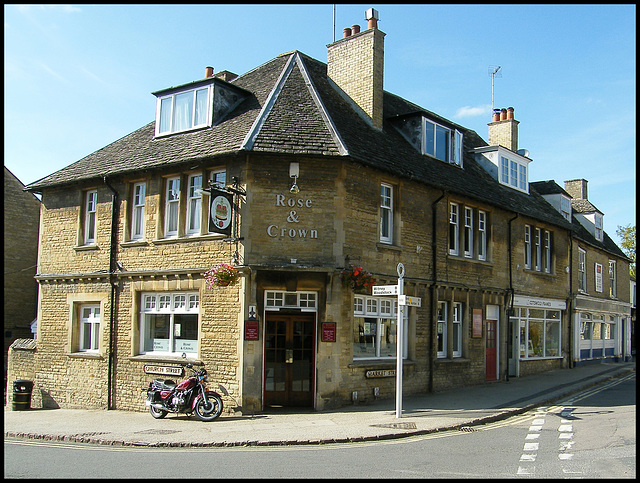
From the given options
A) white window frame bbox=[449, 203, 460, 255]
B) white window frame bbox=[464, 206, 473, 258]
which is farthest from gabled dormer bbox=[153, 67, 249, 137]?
white window frame bbox=[464, 206, 473, 258]

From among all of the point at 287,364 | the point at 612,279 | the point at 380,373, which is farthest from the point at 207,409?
the point at 612,279

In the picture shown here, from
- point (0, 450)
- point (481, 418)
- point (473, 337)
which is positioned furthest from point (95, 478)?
point (473, 337)

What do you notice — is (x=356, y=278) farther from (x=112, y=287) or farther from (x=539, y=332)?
(x=539, y=332)

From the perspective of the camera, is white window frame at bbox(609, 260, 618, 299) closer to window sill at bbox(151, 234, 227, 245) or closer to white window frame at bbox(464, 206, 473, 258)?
white window frame at bbox(464, 206, 473, 258)

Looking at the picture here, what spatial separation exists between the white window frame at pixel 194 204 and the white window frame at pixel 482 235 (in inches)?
396

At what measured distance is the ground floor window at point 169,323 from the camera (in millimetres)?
16297

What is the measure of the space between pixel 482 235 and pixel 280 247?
9.37 meters

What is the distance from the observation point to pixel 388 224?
57.5 feet

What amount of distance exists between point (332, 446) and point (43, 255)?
13339mm

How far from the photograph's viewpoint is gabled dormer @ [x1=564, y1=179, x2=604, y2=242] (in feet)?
110

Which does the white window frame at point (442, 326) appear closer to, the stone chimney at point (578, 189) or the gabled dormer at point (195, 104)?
the gabled dormer at point (195, 104)

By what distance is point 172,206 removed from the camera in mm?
17172

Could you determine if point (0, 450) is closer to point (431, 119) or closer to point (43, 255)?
point (43, 255)

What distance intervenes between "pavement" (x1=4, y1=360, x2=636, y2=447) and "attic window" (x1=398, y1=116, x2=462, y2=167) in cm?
797
